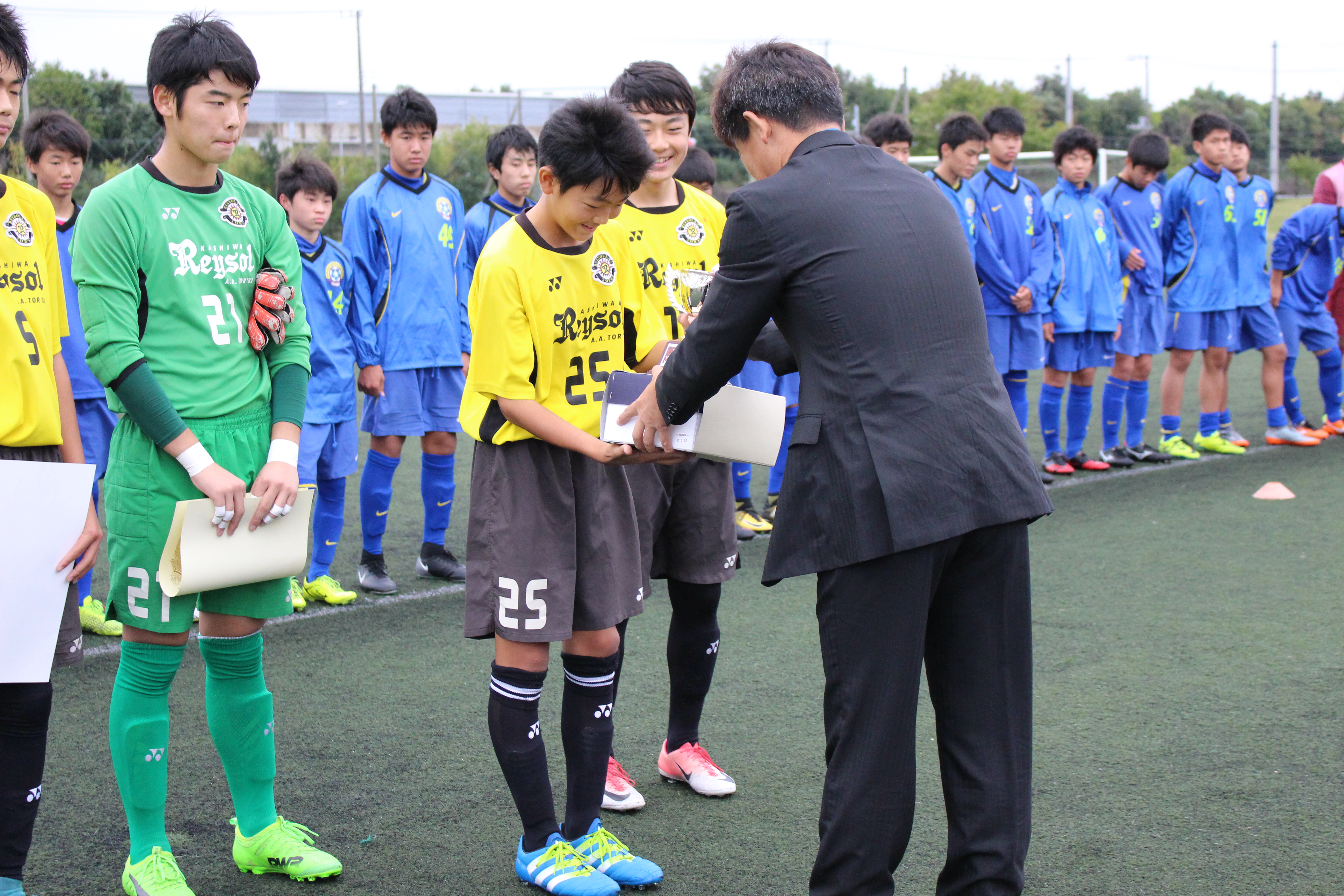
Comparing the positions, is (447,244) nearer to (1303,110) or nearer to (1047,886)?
(1047,886)

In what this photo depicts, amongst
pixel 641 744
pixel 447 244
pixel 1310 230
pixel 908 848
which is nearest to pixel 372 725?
pixel 641 744

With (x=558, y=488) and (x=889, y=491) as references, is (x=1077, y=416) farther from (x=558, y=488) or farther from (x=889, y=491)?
(x=889, y=491)

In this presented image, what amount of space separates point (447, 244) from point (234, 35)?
10.5 ft

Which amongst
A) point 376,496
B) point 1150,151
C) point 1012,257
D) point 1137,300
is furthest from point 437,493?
point 1150,151

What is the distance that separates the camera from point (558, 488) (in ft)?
9.04

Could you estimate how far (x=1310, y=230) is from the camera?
855cm

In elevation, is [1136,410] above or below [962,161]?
below

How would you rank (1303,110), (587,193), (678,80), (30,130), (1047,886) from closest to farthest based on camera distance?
(587,193)
(1047,886)
(678,80)
(30,130)
(1303,110)

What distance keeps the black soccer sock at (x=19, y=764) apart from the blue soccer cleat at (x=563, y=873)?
1096 millimetres

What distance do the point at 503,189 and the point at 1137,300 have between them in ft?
15.5

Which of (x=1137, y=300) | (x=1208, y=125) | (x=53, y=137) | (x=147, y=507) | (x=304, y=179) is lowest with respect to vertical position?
(x=147, y=507)

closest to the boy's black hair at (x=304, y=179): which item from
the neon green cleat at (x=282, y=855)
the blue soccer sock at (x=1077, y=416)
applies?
the neon green cleat at (x=282, y=855)

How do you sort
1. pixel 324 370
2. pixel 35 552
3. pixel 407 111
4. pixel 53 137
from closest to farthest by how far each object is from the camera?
pixel 35 552 → pixel 53 137 → pixel 324 370 → pixel 407 111

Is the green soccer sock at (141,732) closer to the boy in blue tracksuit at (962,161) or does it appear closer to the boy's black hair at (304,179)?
the boy's black hair at (304,179)
